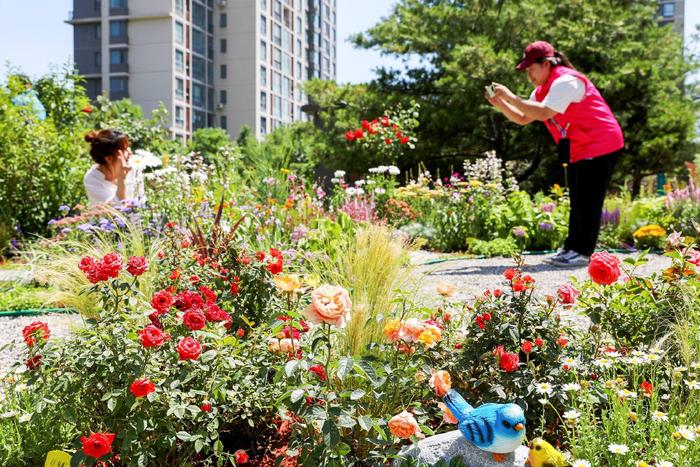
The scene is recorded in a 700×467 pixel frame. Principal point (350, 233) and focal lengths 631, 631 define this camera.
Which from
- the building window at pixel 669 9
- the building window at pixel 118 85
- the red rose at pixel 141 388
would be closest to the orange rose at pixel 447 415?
the red rose at pixel 141 388

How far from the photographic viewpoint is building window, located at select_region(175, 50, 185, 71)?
44.6m

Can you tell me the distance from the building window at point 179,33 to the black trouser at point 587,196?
43.7 meters

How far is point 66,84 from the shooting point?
313 inches

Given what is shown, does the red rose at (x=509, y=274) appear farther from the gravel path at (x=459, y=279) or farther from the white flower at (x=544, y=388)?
the gravel path at (x=459, y=279)

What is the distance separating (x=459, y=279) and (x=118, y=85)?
151 ft

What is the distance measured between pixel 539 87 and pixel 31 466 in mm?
4708

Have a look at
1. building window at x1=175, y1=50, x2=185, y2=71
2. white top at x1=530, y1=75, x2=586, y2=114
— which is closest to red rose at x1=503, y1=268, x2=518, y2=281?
white top at x1=530, y1=75, x2=586, y2=114

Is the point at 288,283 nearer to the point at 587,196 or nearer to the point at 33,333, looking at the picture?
the point at 33,333

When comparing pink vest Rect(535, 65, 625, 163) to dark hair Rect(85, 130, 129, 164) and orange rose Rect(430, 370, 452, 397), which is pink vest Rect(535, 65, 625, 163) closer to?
dark hair Rect(85, 130, 129, 164)

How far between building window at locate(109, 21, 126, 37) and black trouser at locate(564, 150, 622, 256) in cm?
4643

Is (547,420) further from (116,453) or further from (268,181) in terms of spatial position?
(268,181)

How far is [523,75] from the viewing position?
12.3m

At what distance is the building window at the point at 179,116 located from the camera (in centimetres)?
4359

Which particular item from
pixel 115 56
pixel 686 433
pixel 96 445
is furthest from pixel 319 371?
pixel 115 56
